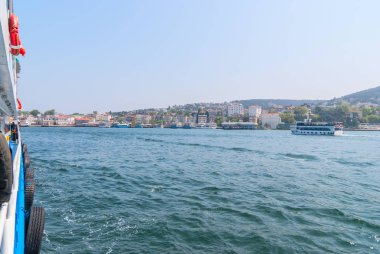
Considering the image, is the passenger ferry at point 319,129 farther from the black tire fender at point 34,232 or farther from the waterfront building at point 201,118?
the waterfront building at point 201,118

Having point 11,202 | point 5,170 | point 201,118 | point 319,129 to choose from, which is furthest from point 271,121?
point 5,170

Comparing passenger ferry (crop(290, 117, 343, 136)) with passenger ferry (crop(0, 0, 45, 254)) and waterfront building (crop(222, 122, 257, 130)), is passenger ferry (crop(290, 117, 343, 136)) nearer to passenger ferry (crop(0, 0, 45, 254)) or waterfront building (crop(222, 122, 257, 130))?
waterfront building (crop(222, 122, 257, 130))

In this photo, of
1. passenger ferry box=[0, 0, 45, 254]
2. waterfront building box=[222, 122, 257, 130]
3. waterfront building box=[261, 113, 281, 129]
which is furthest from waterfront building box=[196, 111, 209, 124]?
passenger ferry box=[0, 0, 45, 254]

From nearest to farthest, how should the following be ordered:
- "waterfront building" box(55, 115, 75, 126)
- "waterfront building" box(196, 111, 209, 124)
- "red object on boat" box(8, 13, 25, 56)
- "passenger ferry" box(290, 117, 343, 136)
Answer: "red object on boat" box(8, 13, 25, 56)
"passenger ferry" box(290, 117, 343, 136)
"waterfront building" box(55, 115, 75, 126)
"waterfront building" box(196, 111, 209, 124)

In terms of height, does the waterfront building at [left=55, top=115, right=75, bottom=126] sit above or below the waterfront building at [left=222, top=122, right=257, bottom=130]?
above

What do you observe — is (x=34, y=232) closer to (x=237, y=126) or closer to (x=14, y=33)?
(x=14, y=33)

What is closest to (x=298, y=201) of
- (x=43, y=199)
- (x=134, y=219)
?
(x=134, y=219)

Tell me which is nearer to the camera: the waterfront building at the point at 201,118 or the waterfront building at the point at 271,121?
the waterfront building at the point at 271,121

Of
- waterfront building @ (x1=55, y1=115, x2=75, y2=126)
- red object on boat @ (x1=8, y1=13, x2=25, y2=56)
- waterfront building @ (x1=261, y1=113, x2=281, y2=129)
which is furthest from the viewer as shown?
waterfront building @ (x1=55, y1=115, x2=75, y2=126)

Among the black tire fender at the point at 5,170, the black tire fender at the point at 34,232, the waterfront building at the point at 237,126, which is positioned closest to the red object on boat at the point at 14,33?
the black tire fender at the point at 34,232

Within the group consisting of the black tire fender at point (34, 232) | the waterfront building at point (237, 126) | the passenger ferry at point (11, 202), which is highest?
the passenger ferry at point (11, 202)

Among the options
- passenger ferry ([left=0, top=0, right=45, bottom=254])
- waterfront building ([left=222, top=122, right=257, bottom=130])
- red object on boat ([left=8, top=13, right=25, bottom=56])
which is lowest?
waterfront building ([left=222, top=122, right=257, bottom=130])

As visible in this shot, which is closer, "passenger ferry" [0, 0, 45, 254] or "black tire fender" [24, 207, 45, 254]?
"passenger ferry" [0, 0, 45, 254]

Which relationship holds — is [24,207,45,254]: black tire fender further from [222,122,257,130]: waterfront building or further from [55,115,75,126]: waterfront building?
[55,115,75,126]: waterfront building
